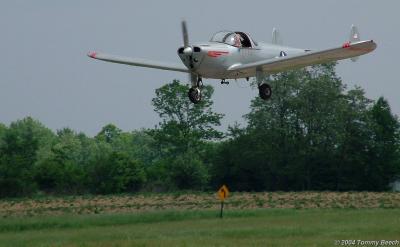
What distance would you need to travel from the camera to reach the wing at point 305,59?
29016 mm

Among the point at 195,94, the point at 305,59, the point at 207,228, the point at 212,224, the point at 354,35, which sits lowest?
the point at 207,228

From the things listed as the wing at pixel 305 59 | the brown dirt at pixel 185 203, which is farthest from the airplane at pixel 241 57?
the brown dirt at pixel 185 203

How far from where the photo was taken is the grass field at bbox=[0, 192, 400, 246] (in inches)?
1315

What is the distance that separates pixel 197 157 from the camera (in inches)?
3433

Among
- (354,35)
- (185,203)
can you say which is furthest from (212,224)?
(354,35)

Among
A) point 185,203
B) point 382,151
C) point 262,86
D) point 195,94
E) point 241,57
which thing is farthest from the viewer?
point 382,151

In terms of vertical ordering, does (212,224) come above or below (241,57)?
below

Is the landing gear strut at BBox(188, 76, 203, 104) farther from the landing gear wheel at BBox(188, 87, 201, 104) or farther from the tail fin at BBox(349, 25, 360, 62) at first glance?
the tail fin at BBox(349, 25, 360, 62)

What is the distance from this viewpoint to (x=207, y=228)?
39.8 m

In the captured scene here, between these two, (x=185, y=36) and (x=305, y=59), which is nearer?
(x=185, y=36)

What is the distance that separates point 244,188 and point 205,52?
49630mm

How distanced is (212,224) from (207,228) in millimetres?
2764

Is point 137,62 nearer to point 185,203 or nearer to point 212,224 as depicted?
point 212,224

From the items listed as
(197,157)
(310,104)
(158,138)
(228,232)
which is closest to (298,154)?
(310,104)
